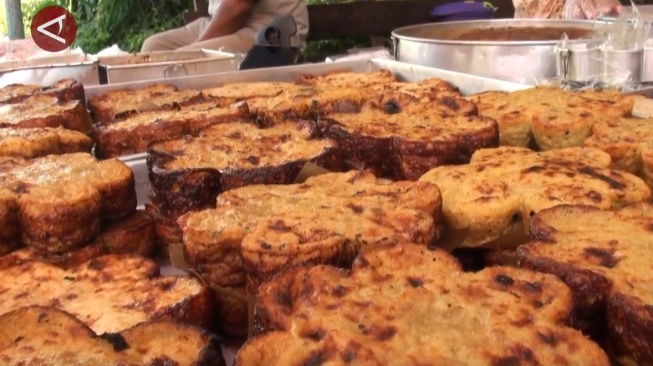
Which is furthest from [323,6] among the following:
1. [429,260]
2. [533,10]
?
[429,260]

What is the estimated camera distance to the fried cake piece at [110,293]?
5.11 ft

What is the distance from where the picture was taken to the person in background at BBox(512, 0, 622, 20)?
5.11m

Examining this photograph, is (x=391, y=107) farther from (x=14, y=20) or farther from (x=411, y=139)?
(x=14, y=20)

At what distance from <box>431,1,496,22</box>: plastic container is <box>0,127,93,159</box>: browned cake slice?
4679 millimetres

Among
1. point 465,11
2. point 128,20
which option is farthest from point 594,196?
point 128,20

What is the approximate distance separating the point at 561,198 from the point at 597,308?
482 millimetres

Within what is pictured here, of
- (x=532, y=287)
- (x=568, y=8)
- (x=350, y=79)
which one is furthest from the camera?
(x=568, y=8)

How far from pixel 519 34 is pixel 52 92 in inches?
99.9

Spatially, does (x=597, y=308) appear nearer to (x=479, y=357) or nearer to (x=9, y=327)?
(x=479, y=357)

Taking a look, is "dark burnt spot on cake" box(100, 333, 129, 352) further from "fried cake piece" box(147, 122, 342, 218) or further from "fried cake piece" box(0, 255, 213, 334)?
"fried cake piece" box(147, 122, 342, 218)

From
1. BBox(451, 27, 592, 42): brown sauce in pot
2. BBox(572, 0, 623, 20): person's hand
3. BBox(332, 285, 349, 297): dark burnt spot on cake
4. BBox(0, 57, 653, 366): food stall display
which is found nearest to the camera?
BBox(0, 57, 653, 366): food stall display

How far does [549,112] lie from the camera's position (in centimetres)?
249

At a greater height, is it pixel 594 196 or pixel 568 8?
pixel 568 8

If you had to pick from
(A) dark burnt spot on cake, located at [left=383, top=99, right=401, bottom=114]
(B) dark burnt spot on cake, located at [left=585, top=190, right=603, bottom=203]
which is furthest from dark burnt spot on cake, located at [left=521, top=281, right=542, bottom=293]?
(A) dark burnt spot on cake, located at [left=383, top=99, right=401, bottom=114]
